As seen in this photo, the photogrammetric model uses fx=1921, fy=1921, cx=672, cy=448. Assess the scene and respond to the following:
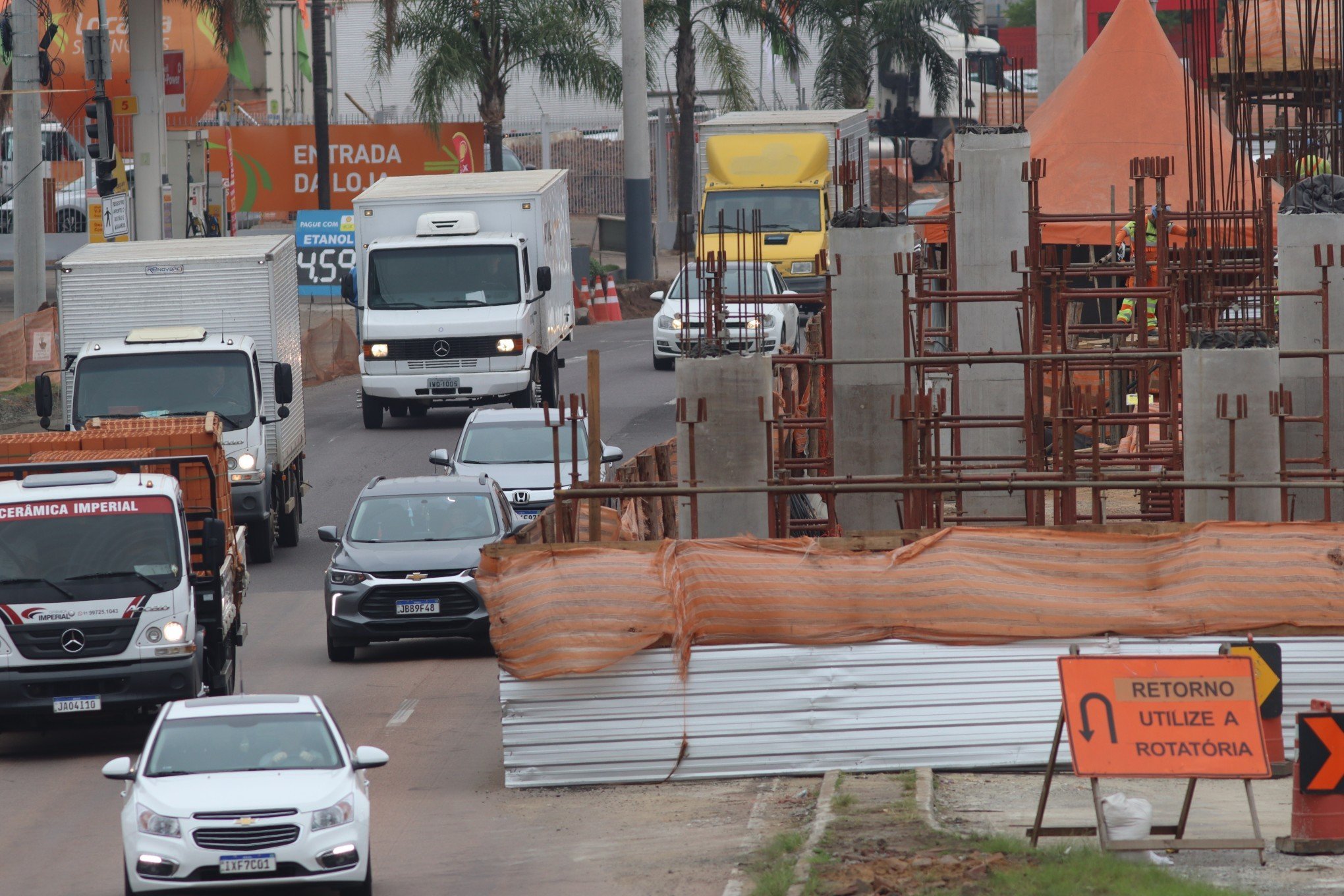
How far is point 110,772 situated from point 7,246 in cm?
4697

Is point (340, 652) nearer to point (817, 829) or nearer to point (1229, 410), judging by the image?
point (817, 829)

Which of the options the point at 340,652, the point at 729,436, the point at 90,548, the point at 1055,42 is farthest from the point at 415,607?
the point at 1055,42

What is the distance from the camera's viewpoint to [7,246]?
54.0m

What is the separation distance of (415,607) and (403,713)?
6.59ft

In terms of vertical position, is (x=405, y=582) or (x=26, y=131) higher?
(x=26, y=131)

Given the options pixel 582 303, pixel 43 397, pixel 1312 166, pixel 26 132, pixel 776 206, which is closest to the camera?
pixel 1312 166

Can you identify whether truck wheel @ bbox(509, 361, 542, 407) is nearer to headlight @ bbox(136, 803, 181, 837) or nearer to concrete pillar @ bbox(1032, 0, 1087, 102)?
concrete pillar @ bbox(1032, 0, 1087, 102)

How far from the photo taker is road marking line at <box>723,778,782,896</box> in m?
9.84

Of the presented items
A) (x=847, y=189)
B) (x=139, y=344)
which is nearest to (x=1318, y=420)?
(x=847, y=189)

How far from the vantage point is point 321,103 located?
46.4 m

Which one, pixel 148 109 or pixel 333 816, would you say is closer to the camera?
pixel 333 816

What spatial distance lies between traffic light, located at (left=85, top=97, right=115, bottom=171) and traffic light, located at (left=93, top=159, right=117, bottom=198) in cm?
5

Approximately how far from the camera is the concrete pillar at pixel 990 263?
20.0 meters

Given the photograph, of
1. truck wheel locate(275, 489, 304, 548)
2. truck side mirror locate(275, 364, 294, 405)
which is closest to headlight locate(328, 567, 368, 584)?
truck side mirror locate(275, 364, 294, 405)
